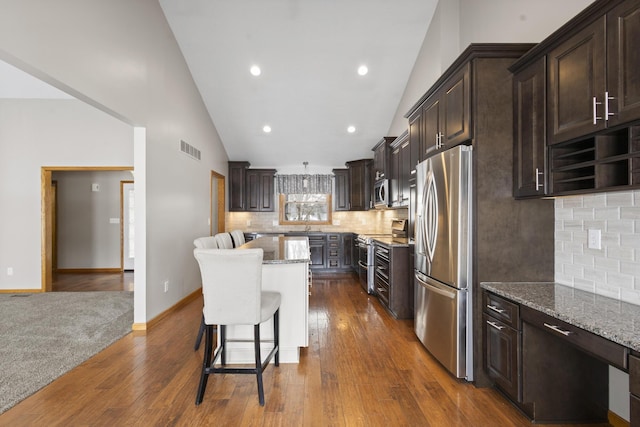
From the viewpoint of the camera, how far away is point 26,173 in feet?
17.5

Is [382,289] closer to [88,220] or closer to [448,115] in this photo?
[448,115]

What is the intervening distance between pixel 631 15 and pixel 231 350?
328 centimetres

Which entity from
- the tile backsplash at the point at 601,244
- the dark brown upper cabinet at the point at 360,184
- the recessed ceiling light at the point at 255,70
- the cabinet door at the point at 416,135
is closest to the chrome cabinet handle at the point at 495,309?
the tile backsplash at the point at 601,244

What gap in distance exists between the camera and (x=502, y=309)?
220cm

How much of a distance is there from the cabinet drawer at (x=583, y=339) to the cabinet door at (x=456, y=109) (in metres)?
1.33

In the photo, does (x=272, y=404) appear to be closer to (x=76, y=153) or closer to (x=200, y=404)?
(x=200, y=404)

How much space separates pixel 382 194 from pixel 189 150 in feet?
10.5

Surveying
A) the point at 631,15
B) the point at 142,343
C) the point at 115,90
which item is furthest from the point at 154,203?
the point at 631,15

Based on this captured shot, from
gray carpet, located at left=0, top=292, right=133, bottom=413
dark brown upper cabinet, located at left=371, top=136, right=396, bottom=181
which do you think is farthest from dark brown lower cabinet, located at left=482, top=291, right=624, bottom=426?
dark brown upper cabinet, located at left=371, top=136, right=396, bottom=181

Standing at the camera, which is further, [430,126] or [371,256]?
[371,256]

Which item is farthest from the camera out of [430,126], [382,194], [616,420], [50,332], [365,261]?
[382,194]

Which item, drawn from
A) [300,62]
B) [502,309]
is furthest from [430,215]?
[300,62]

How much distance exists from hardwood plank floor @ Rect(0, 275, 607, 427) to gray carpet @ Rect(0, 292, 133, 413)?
0.59 feet

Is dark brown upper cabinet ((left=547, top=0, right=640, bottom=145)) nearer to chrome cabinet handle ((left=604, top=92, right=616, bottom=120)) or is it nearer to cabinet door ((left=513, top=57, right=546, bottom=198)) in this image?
chrome cabinet handle ((left=604, top=92, right=616, bottom=120))
